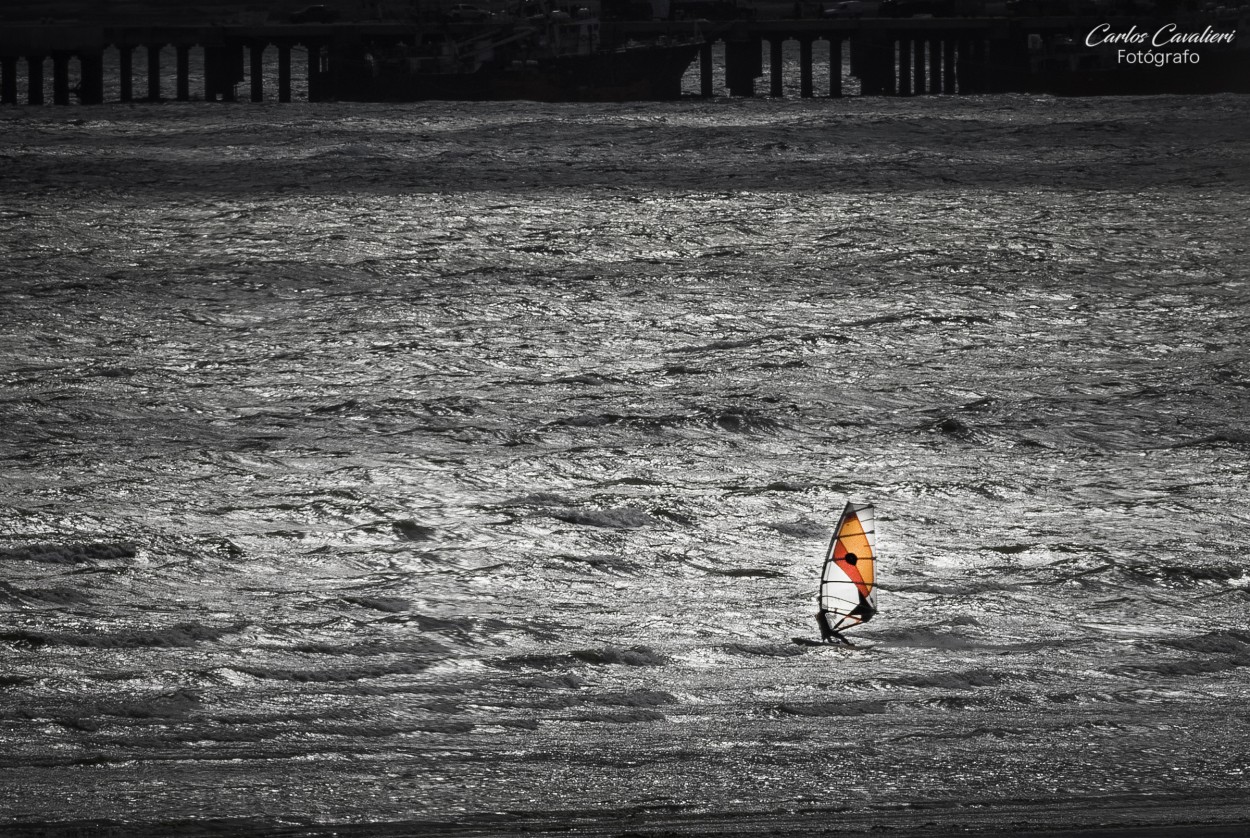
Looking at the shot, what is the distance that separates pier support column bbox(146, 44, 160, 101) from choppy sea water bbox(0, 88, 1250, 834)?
99.8 ft

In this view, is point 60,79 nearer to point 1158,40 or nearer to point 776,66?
point 776,66

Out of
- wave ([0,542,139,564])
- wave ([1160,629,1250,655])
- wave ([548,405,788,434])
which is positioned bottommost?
wave ([1160,629,1250,655])

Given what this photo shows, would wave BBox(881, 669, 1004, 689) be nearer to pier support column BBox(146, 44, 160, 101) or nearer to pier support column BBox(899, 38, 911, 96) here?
pier support column BBox(146, 44, 160, 101)

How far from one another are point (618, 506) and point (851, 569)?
305 cm

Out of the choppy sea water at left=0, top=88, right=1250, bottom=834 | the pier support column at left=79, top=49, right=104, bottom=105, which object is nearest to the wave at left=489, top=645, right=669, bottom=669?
the choppy sea water at left=0, top=88, right=1250, bottom=834

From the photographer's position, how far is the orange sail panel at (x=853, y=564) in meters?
4.38

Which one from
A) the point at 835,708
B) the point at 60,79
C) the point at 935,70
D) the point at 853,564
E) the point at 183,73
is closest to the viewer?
the point at 853,564

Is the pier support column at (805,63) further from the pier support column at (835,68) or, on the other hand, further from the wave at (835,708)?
the wave at (835,708)

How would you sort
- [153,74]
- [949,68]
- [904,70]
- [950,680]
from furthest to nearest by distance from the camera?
[949,68], [904,70], [153,74], [950,680]

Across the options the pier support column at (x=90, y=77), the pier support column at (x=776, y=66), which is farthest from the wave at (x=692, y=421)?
the pier support column at (x=90, y=77)

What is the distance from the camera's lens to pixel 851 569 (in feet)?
15.1

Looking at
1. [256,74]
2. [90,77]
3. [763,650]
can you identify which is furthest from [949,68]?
[763,650]

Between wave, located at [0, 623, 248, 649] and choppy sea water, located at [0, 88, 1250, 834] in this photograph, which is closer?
choppy sea water, located at [0, 88, 1250, 834]

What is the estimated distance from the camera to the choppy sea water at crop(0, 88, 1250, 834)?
178 inches
